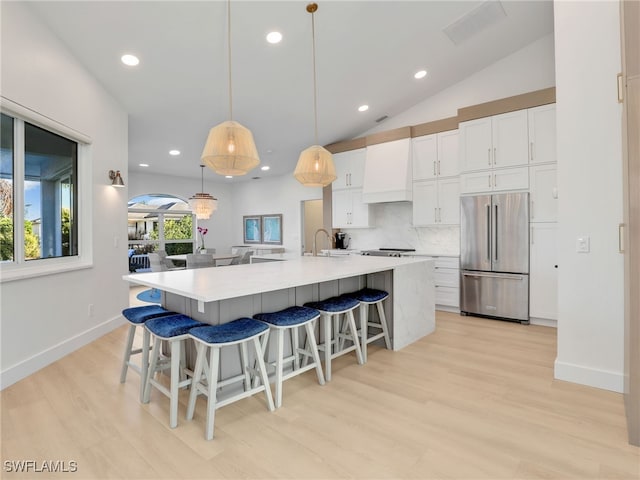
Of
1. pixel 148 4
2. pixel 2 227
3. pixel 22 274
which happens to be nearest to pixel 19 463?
pixel 22 274

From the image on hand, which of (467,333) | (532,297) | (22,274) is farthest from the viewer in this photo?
(532,297)

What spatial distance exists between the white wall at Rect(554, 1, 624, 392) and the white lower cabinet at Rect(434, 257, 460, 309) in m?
2.15

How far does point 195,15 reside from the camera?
303 cm

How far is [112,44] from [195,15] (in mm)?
886

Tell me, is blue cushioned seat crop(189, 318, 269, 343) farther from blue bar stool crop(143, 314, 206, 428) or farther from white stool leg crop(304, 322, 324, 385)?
white stool leg crop(304, 322, 324, 385)

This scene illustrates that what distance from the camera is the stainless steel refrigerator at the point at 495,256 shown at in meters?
4.30

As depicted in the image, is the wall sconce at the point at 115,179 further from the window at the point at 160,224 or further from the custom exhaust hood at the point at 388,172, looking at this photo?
the window at the point at 160,224

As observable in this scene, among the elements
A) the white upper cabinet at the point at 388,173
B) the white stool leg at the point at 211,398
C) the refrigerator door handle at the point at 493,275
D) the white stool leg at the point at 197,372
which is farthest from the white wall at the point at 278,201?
the white stool leg at the point at 211,398

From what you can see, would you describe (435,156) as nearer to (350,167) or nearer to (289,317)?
(350,167)

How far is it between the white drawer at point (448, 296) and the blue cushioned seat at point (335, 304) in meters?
2.51

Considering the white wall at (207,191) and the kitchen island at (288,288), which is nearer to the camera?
the kitchen island at (288,288)

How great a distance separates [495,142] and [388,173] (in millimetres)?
1596

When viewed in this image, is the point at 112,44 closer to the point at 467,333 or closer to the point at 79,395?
the point at 79,395

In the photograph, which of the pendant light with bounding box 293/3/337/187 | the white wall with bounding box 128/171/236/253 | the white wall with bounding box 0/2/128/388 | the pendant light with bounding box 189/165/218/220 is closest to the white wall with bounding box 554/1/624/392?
the pendant light with bounding box 293/3/337/187
